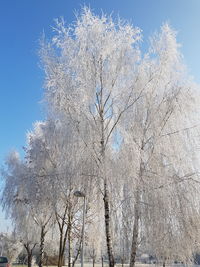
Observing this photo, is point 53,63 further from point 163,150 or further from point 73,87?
point 163,150

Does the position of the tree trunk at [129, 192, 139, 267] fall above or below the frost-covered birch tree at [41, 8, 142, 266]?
below

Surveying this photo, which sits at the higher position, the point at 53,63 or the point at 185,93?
the point at 53,63

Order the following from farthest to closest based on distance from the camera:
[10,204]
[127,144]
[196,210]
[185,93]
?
[10,204]
[185,93]
[127,144]
[196,210]

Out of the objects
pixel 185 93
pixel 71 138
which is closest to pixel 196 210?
pixel 185 93

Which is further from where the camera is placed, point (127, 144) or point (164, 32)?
point (164, 32)

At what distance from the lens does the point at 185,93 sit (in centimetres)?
945

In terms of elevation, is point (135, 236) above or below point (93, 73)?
below

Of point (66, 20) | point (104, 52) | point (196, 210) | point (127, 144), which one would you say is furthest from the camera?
point (66, 20)

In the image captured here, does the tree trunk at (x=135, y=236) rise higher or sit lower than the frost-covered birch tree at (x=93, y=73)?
lower

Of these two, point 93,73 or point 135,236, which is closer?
point 135,236

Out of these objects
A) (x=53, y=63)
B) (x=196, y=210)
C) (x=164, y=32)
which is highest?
(x=164, y=32)

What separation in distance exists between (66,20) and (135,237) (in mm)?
8761

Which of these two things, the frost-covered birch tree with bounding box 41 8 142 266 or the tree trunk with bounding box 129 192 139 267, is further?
the frost-covered birch tree with bounding box 41 8 142 266

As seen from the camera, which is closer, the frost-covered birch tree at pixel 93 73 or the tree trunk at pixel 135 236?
the tree trunk at pixel 135 236
